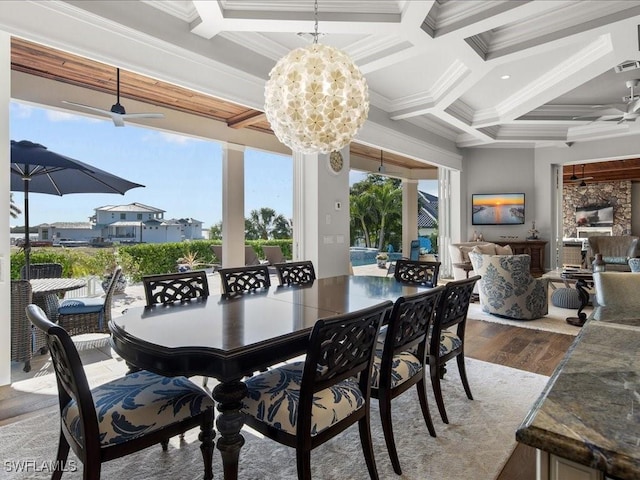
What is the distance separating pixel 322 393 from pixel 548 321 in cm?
421

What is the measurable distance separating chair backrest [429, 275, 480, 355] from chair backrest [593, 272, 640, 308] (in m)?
0.77

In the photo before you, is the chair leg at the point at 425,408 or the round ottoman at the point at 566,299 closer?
the chair leg at the point at 425,408

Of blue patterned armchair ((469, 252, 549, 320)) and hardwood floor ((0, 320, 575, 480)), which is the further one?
blue patterned armchair ((469, 252, 549, 320))

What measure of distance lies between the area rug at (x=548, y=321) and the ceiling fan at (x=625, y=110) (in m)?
2.74

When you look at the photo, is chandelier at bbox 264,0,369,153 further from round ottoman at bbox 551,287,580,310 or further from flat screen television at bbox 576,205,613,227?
flat screen television at bbox 576,205,613,227

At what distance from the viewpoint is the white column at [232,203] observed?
6.52m

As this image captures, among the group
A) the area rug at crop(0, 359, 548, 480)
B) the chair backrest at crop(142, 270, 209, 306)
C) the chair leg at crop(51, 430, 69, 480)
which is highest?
the chair backrest at crop(142, 270, 209, 306)

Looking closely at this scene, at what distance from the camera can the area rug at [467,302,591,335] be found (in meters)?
4.39

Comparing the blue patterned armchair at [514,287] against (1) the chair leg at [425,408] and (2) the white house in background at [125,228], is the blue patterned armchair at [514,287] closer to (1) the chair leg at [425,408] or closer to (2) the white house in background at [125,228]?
(1) the chair leg at [425,408]

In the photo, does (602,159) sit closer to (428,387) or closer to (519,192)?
(519,192)

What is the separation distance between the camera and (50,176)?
169 inches

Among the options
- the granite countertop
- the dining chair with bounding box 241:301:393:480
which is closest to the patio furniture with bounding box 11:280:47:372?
the dining chair with bounding box 241:301:393:480

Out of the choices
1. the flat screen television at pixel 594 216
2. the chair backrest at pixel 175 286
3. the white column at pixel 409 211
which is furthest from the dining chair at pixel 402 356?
the flat screen television at pixel 594 216

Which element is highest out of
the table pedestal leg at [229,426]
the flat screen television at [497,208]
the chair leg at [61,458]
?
the flat screen television at [497,208]
